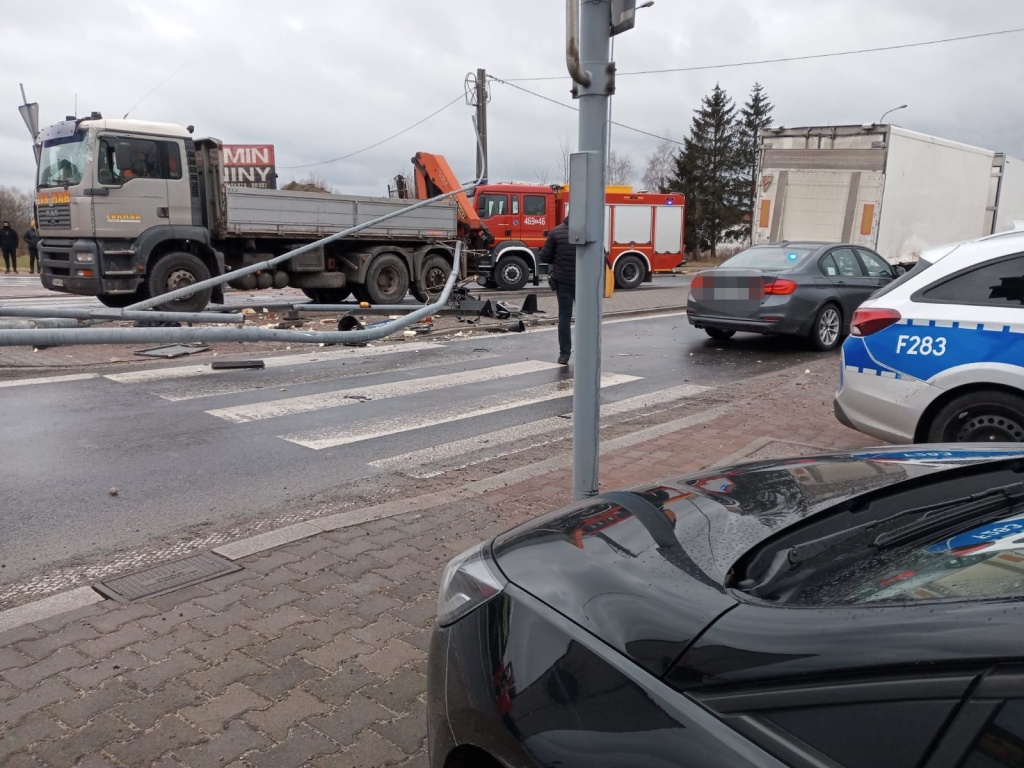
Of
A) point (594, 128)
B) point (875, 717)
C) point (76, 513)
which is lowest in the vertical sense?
point (76, 513)

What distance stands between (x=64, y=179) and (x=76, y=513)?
1016 cm

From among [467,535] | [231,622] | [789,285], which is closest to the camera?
[231,622]

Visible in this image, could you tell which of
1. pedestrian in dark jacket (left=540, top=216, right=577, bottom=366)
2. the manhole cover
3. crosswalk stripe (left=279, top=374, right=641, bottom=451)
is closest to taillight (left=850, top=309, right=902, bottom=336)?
crosswalk stripe (left=279, top=374, right=641, bottom=451)

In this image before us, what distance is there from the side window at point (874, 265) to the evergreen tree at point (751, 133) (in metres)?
41.8

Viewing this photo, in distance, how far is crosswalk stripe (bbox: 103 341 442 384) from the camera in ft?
30.3

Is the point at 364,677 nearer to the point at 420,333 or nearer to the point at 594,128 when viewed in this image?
the point at 594,128

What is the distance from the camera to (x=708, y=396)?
900cm

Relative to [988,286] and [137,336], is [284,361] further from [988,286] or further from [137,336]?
[988,286]

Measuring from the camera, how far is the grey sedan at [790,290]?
1162 centimetres

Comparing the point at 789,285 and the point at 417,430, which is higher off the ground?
the point at 789,285

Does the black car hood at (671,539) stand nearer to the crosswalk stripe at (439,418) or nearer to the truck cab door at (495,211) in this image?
the crosswalk stripe at (439,418)

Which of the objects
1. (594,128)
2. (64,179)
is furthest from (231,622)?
(64,179)

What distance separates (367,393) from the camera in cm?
877

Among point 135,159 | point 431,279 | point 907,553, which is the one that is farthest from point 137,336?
point 431,279
